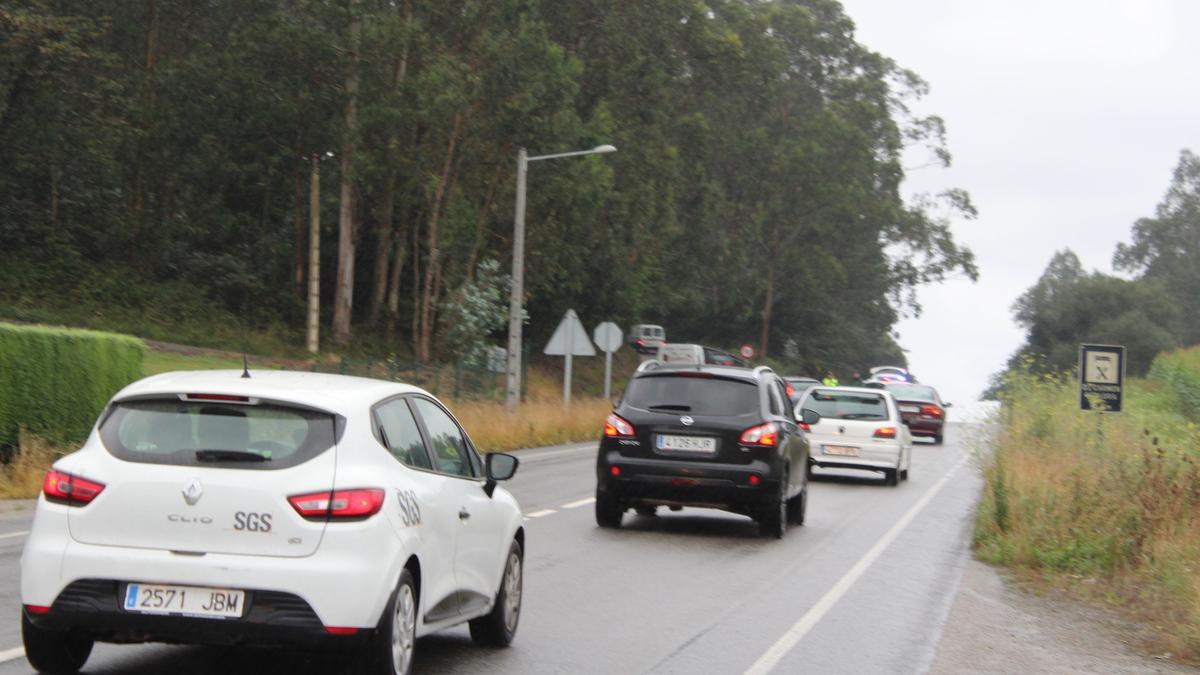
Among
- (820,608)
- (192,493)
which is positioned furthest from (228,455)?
(820,608)

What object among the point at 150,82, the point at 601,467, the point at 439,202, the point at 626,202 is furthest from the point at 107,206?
the point at 601,467

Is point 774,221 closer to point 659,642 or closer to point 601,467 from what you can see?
point 601,467

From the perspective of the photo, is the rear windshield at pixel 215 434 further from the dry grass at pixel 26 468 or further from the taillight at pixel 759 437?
Answer: the dry grass at pixel 26 468

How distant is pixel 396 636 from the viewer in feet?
23.4

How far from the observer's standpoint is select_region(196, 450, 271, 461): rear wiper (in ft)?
22.7

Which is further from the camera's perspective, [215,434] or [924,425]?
[924,425]

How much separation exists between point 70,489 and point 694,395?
9931 millimetres

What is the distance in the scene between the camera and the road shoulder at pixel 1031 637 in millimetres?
9508

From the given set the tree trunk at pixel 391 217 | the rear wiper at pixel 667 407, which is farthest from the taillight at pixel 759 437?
the tree trunk at pixel 391 217

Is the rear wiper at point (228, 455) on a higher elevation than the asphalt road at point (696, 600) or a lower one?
higher

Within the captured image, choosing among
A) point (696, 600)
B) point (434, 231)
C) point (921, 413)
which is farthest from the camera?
point (434, 231)

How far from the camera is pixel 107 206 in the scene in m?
54.3

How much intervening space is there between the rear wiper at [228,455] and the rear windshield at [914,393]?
36266 mm

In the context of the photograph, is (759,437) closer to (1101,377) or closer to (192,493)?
(1101,377)
